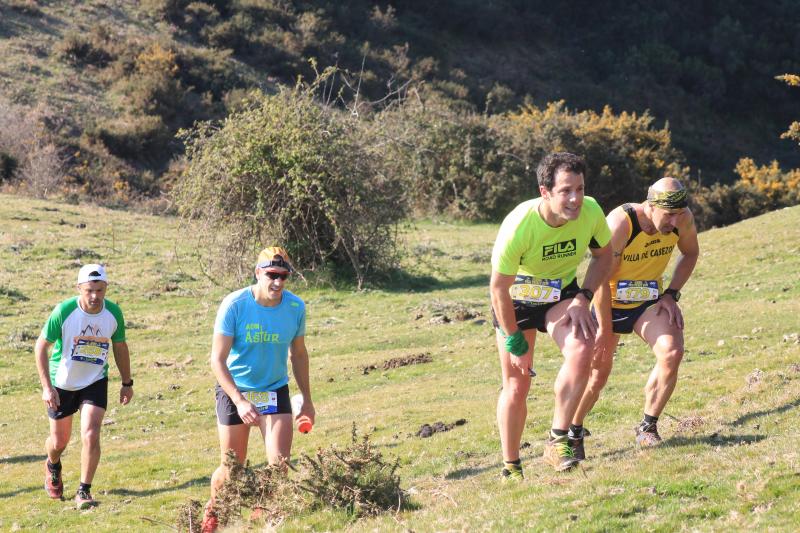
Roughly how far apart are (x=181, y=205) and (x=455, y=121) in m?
20.7

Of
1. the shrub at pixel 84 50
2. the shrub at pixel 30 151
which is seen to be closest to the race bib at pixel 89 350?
the shrub at pixel 30 151

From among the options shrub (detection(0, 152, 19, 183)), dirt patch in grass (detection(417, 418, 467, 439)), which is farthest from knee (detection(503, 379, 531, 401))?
shrub (detection(0, 152, 19, 183))

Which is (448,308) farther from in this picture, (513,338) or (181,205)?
(513,338)

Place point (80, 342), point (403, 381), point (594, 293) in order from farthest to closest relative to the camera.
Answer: point (403, 381) → point (80, 342) → point (594, 293)

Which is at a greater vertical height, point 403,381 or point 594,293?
point 594,293

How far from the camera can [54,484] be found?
10820 mm

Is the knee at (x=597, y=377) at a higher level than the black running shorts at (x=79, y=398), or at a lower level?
higher

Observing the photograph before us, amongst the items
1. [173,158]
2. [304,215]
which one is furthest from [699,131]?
[304,215]

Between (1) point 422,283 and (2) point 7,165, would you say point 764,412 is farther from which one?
(2) point 7,165

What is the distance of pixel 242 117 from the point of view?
85.8 feet

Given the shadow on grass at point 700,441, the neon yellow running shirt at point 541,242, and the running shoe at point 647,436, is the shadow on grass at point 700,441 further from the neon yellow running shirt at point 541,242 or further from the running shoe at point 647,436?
the neon yellow running shirt at point 541,242

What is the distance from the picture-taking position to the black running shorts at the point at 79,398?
10.5 metres

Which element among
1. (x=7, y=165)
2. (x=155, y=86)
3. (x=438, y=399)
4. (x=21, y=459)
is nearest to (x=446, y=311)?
(x=438, y=399)

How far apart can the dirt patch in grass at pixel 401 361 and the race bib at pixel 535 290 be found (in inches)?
370
